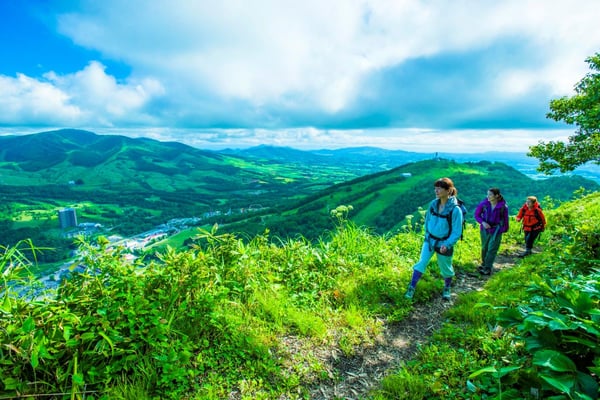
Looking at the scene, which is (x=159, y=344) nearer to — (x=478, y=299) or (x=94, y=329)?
(x=94, y=329)

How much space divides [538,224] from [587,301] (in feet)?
26.4

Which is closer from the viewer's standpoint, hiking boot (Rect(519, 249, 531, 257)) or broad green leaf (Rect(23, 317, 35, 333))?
broad green leaf (Rect(23, 317, 35, 333))

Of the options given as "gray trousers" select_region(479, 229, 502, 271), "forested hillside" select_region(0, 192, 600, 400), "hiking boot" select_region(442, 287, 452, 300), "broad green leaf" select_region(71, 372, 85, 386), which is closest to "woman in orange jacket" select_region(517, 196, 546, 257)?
"gray trousers" select_region(479, 229, 502, 271)

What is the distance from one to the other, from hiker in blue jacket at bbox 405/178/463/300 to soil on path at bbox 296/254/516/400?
0.59 meters

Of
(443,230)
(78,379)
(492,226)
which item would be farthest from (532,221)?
(78,379)

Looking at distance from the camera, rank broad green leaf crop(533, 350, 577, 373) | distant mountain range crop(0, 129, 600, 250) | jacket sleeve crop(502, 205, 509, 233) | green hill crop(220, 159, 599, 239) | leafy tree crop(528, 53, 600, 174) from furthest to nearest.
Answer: distant mountain range crop(0, 129, 600, 250)
green hill crop(220, 159, 599, 239)
leafy tree crop(528, 53, 600, 174)
jacket sleeve crop(502, 205, 509, 233)
broad green leaf crop(533, 350, 577, 373)

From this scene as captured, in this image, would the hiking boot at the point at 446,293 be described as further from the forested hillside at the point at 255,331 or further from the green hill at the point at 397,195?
the green hill at the point at 397,195

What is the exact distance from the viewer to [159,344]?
319 cm

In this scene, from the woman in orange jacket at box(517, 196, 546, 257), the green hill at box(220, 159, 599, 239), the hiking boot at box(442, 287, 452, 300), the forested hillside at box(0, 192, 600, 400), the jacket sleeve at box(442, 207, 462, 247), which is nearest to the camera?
the forested hillside at box(0, 192, 600, 400)

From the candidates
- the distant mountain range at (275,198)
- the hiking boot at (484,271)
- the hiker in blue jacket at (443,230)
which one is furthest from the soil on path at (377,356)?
the distant mountain range at (275,198)

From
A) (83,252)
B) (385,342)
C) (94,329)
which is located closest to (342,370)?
(385,342)

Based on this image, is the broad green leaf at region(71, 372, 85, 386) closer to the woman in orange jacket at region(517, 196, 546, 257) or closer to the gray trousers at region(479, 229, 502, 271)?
the gray trousers at region(479, 229, 502, 271)

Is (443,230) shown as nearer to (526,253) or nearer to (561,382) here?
(561,382)

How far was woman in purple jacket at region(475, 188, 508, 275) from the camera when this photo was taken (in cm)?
707
